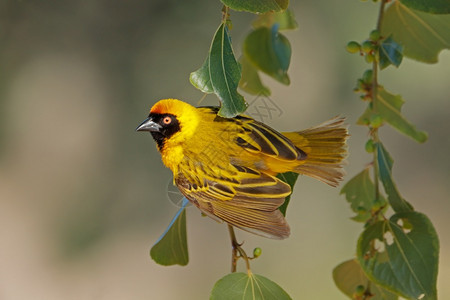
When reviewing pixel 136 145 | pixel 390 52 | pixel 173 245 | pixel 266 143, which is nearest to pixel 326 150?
pixel 266 143

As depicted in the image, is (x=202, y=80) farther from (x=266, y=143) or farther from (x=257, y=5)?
(x=266, y=143)

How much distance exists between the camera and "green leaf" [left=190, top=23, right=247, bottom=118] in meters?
0.91

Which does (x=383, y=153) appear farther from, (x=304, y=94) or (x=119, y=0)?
(x=119, y=0)

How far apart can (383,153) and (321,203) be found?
195 cm

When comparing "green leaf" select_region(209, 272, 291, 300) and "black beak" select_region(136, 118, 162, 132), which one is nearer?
"green leaf" select_region(209, 272, 291, 300)

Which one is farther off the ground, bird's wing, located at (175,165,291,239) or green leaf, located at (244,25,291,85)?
green leaf, located at (244,25,291,85)

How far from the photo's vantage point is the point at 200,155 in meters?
1.25

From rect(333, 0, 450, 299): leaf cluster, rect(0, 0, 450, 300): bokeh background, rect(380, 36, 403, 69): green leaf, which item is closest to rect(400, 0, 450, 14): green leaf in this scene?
rect(333, 0, 450, 299): leaf cluster

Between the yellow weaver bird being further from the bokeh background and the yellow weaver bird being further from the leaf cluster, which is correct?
the bokeh background

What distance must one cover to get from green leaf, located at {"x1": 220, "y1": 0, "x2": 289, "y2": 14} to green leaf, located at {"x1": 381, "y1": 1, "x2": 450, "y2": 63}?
0.42m

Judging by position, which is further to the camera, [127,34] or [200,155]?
[127,34]

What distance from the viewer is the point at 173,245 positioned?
123 centimetres

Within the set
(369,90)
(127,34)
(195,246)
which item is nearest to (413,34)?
(369,90)

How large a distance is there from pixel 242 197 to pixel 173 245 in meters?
0.18
